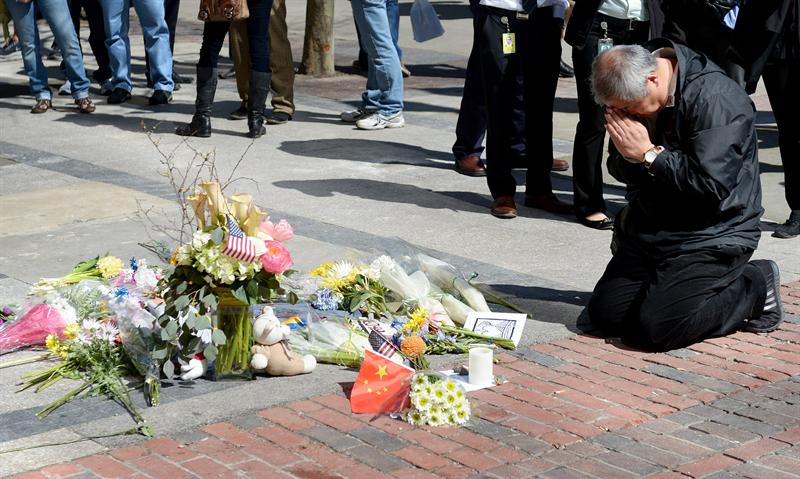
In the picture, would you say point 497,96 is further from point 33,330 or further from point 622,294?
point 33,330

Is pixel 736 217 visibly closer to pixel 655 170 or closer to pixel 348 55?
pixel 655 170

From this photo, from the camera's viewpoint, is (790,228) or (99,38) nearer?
(790,228)

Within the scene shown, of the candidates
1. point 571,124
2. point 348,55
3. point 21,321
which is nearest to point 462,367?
point 21,321

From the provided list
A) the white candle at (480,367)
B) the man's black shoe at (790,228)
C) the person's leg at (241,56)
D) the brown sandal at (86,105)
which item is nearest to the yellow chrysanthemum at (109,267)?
the white candle at (480,367)

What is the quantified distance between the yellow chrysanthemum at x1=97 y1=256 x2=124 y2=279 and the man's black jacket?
7.25ft

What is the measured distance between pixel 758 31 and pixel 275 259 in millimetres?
3612

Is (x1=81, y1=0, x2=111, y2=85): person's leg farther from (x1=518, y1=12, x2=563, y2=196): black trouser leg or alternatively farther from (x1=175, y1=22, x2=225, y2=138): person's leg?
(x1=518, y1=12, x2=563, y2=196): black trouser leg

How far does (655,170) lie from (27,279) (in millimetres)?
2920

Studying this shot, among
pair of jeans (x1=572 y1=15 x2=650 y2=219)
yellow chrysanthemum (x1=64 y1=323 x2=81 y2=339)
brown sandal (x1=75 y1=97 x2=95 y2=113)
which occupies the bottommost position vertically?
brown sandal (x1=75 y1=97 x2=95 y2=113)

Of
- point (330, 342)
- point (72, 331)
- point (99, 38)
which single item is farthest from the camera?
point (99, 38)

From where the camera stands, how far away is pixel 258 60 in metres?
9.35

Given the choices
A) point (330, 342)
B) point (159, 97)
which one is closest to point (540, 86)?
point (330, 342)

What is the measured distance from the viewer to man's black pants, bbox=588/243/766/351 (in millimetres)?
5094

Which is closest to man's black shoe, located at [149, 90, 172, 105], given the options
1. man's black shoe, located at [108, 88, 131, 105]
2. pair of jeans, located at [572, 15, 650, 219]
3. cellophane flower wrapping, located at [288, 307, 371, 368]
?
man's black shoe, located at [108, 88, 131, 105]
